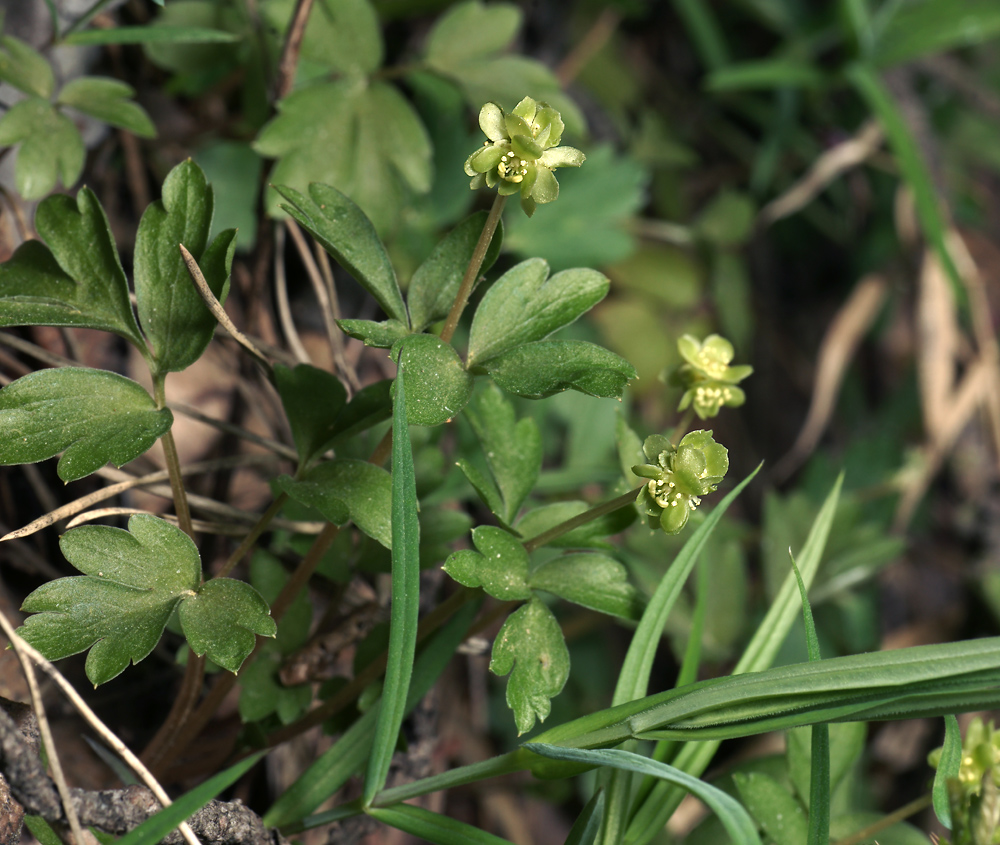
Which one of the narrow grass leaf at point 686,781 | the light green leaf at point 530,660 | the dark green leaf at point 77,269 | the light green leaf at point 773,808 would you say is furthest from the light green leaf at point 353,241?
the light green leaf at point 773,808

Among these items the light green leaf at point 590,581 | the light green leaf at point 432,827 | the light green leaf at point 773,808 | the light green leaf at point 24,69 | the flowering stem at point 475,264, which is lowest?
the light green leaf at point 773,808

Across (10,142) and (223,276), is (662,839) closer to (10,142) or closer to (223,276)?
(223,276)

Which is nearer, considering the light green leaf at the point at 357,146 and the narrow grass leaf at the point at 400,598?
the narrow grass leaf at the point at 400,598

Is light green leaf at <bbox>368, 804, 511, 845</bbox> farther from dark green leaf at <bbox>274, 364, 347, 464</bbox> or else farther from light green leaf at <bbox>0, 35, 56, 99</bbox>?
light green leaf at <bbox>0, 35, 56, 99</bbox>

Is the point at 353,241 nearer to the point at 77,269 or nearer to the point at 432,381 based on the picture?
the point at 432,381

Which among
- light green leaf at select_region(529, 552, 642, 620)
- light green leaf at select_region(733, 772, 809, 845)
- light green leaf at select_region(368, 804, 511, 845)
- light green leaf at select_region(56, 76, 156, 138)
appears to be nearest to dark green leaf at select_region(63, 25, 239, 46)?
light green leaf at select_region(56, 76, 156, 138)

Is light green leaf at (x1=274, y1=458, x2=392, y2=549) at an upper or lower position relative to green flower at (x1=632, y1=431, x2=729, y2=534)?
lower

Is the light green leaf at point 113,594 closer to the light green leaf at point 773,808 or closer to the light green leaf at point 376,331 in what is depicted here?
the light green leaf at point 376,331
